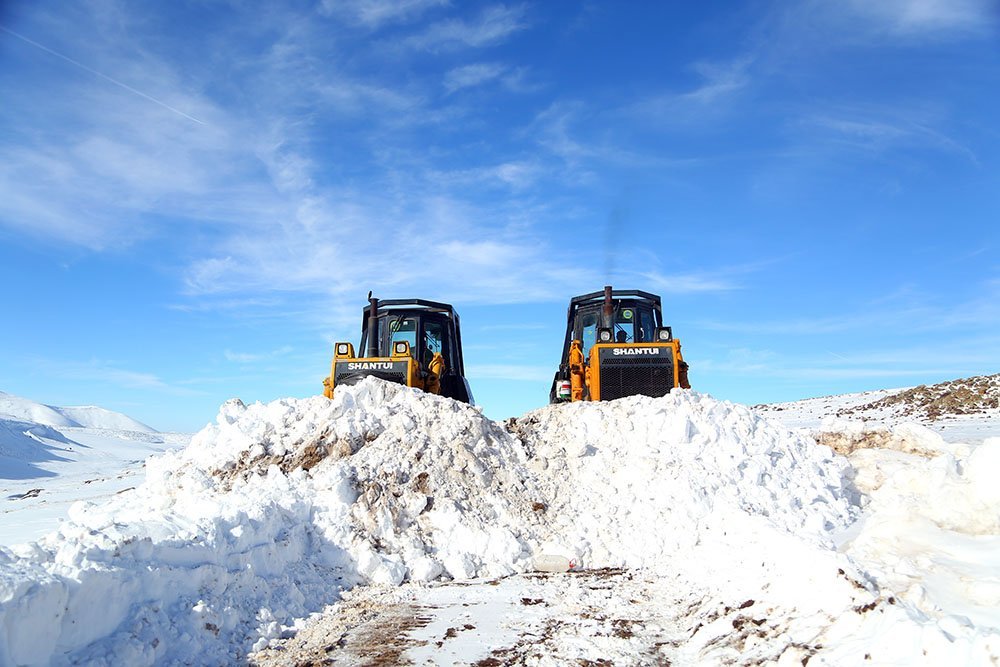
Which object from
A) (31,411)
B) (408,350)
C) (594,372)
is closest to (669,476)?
(594,372)

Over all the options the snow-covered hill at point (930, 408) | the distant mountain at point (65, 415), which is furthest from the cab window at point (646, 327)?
the distant mountain at point (65, 415)

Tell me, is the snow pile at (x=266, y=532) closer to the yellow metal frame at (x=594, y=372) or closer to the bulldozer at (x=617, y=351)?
the yellow metal frame at (x=594, y=372)

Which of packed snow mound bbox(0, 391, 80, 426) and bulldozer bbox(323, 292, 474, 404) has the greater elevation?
packed snow mound bbox(0, 391, 80, 426)

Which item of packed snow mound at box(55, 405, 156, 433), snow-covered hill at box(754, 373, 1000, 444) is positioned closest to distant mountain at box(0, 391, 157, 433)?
packed snow mound at box(55, 405, 156, 433)

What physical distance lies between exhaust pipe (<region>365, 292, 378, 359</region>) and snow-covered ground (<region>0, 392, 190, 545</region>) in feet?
18.4

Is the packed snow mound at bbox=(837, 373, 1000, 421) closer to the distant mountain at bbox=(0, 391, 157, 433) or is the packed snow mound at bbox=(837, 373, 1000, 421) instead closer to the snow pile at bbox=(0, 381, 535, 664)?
the snow pile at bbox=(0, 381, 535, 664)

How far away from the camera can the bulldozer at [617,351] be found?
12.6 metres

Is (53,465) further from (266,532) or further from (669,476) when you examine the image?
(669,476)

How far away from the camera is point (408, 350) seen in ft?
42.9

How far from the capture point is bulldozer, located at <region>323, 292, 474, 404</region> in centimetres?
1279

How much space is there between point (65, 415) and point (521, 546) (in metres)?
68.4

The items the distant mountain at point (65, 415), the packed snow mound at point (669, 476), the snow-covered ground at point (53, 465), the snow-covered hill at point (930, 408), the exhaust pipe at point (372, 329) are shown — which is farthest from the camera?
the distant mountain at point (65, 415)

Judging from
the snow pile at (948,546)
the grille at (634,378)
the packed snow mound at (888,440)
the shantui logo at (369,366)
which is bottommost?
the snow pile at (948,546)

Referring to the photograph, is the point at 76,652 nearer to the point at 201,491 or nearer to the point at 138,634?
the point at 138,634
